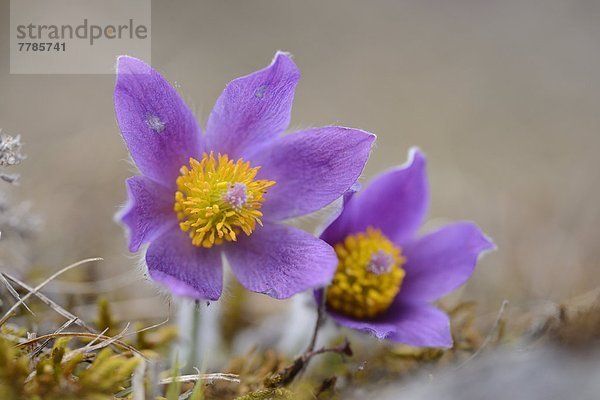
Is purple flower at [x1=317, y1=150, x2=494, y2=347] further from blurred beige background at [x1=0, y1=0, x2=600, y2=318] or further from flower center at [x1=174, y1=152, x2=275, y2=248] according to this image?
blurred beige background at [x1=0, y1=0, x2=600, y2=318]

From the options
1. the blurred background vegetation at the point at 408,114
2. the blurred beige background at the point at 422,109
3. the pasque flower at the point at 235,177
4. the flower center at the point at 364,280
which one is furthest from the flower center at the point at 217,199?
the blurred beige background at the point at 422,109

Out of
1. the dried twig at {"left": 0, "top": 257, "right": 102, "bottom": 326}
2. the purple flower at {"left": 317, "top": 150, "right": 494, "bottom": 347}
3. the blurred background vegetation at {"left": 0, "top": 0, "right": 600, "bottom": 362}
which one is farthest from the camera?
the blurred background vegetation at {"left": 0, "top": 0, "right": 600, "bottom": 362}

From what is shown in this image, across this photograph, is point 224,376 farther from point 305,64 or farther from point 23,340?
point 305,64

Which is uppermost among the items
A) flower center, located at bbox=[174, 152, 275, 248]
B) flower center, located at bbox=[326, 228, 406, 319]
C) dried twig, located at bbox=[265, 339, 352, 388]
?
flower center, located at bbox=[174, 152, 275, 248]

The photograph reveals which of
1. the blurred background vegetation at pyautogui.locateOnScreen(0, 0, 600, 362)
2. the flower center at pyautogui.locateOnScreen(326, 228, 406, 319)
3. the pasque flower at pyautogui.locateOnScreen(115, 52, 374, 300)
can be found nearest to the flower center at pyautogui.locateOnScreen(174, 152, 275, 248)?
the pasque flower at pyautogui.locateOnScreen(115, 52, 374, 300)

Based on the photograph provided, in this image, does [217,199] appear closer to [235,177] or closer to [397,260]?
[235,177]

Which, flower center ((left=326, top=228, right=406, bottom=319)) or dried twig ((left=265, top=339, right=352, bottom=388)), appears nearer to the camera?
dried twig ((left=265, top=339, right=352, bottom=388))

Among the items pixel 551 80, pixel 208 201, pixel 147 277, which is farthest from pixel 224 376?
pixel 551 80

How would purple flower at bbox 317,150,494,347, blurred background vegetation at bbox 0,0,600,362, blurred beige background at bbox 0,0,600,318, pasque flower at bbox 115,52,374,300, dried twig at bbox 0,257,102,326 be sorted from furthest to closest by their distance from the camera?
blurred beige background at bbox 0,0,600,318
blurred background vegetation at bbox 0,0,600,362
purple flower at bbox 317,150,494,347
pasque flower at bbox 115,52,374,300
dried twig at bbox 0,257,102,326

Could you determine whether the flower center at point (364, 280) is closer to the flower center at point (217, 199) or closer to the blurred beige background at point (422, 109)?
the flower center at point (217, 199)
